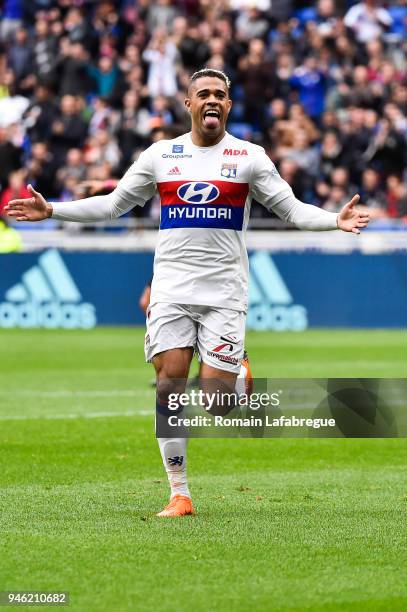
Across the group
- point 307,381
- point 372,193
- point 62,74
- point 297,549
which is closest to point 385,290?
point 372,193

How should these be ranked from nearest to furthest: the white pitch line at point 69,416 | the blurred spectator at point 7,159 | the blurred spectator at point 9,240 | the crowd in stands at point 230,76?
the white pitch line at point 69,416, the blurred spectator at point 9,240, the crowd in stands at point 230,76, the blurred spectator at point 7,159

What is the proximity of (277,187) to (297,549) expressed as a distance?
2.27 m

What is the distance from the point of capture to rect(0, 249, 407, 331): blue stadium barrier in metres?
23.6

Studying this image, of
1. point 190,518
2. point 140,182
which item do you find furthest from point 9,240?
point 190,518

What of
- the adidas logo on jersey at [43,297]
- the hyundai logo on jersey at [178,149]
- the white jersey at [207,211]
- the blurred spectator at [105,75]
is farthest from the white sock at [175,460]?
the blurred spectator at [105,75]

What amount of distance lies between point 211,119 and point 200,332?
1211mm

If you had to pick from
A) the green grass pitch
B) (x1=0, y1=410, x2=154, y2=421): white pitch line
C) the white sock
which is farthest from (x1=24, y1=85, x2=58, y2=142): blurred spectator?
the white sock

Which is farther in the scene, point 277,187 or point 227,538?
point 277,187

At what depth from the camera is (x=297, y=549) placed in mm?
6812

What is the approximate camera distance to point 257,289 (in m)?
23.4

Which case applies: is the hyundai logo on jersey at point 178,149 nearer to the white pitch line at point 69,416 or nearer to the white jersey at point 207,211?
the white jersey at point 207,211

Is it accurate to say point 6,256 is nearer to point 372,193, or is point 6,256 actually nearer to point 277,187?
point 372,193

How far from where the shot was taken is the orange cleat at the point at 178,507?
788 cm

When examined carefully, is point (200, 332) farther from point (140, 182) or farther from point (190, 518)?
point (190, 518)
